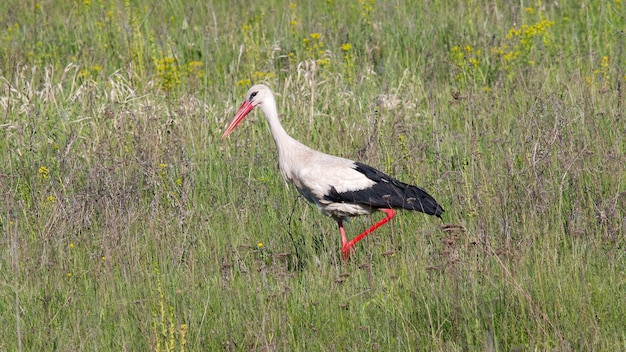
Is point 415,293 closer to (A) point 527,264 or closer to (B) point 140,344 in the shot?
(A) point 527,264

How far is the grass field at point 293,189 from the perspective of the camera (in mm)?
4312

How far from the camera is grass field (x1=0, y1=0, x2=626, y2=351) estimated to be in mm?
4312

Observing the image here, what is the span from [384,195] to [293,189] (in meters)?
1.13

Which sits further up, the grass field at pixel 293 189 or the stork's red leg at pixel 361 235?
the grass field at pixel 293 189

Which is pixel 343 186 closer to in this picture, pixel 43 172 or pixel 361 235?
pixel 361 235

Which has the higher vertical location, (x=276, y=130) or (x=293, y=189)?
(x=276, y=130)

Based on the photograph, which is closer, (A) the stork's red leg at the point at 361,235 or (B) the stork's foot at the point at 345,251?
(B) the stork's foot at the point at 345,251

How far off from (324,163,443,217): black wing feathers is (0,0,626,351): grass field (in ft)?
0.52

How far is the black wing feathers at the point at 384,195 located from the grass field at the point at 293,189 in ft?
0.52

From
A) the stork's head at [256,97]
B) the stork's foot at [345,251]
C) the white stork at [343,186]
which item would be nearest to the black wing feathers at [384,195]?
the white stork at [343,186]

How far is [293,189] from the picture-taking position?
6.66m

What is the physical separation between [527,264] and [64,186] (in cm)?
296

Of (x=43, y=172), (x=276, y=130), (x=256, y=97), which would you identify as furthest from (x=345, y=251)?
(x=43, y=172)

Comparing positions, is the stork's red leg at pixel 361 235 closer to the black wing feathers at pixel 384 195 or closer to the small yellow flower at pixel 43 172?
the black wing feathers at pixel 384 195
